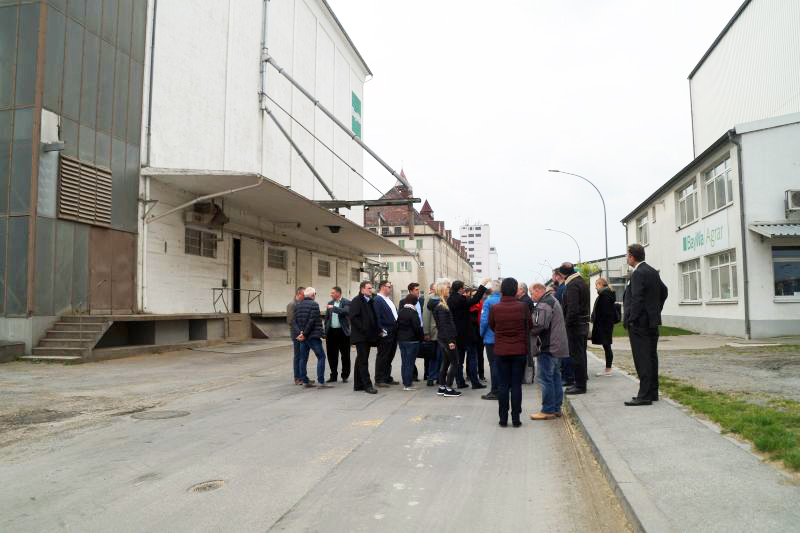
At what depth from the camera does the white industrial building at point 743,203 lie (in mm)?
20031

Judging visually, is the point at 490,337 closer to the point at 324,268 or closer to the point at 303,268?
the point at 303,268

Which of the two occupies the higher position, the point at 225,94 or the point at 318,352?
the point at 225,94

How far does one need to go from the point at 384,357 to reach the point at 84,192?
910 cm

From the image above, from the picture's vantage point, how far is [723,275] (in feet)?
75.0

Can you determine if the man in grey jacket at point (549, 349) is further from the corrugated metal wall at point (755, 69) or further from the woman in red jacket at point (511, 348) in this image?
the corrugated metal wall at point (755, 69)

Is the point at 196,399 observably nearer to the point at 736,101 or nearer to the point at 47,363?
the point at 47,363

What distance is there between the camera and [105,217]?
1559cm

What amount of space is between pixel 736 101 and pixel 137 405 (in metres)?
35.1

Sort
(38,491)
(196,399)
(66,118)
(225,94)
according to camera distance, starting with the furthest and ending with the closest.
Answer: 1. (225,94)
2. (66,118)
3. (196,399)
4. (38,491)

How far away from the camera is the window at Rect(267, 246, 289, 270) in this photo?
85.1 ft

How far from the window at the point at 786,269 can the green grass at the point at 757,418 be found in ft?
45.7

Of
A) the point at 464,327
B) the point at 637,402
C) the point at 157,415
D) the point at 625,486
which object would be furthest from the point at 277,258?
the point at 625,486

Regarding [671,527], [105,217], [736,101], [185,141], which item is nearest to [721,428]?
[671,527]

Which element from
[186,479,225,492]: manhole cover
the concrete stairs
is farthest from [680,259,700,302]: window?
[186,479,225,492]: manhole cover
